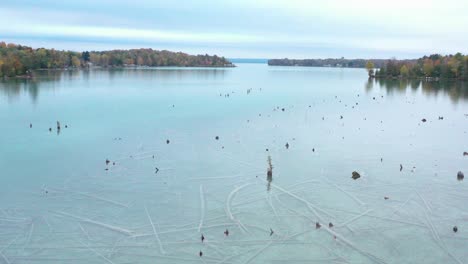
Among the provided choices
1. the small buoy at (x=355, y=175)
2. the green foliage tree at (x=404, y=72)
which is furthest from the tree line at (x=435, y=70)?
the small buoy at (x=355, y=175)

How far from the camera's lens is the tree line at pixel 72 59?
8300cm

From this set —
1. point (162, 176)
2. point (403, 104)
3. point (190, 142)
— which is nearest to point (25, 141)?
point (190, 142)

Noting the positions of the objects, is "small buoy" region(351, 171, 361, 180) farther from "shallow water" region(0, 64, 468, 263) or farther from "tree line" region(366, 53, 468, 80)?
"tree line" region(366, 53, 468, 80)

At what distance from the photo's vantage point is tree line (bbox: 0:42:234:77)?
83.0m

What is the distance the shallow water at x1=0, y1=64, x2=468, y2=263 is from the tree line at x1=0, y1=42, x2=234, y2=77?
187ft

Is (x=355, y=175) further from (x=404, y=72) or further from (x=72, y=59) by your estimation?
(x=72, y=59)

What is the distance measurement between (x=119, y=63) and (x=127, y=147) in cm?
14910

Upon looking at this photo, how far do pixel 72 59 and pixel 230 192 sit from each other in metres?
134

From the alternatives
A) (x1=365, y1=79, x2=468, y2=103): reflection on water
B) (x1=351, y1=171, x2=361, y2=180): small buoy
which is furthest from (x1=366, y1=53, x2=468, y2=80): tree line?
(x1=351, y1=171, x2=361, y2=180): small buoy

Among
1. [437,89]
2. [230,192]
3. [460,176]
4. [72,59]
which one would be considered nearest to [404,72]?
[437,89]

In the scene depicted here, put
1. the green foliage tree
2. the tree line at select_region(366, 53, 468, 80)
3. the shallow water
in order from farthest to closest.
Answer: the green foliage tree
the tree line at select_region(366, 53, 468, 80)
the shallow water

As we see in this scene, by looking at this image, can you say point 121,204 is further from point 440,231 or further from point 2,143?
point 2,143

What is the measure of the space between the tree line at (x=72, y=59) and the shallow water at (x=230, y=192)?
5706cm

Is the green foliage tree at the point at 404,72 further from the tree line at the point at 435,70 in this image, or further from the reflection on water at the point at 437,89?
the reflection on water at the point at 437,89
